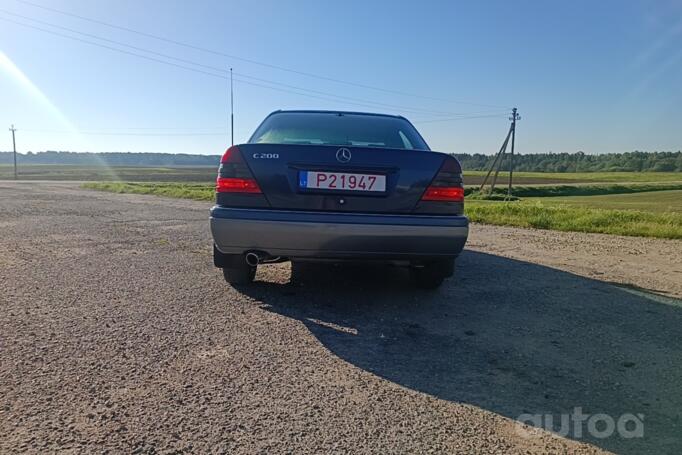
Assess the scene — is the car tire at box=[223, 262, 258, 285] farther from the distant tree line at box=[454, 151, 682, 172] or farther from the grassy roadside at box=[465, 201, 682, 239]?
the distant tree line at box=[454, 151, 682, 172]

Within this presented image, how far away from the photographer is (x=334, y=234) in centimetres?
307

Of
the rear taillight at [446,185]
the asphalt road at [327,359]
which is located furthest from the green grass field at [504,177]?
the rear taillight at [446,185]

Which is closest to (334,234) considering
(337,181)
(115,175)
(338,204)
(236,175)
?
(338,204)

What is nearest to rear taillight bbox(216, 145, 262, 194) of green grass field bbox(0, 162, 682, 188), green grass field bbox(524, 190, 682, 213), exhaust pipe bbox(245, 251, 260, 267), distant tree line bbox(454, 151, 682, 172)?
exhaust pipe bbox(245, 251, 260, 267)

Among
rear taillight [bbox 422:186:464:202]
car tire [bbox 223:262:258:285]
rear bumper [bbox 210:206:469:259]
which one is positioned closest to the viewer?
rear bumper [bbox 210:206:469:259]

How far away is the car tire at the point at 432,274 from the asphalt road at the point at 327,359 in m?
0.14

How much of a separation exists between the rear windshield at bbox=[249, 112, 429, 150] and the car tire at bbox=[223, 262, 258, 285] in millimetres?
1091

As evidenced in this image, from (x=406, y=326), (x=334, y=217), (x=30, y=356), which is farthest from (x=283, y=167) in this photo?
(x=30, y=356)

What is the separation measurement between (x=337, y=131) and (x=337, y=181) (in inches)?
36.7

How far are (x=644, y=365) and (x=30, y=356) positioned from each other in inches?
132

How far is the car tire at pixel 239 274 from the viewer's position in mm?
3990

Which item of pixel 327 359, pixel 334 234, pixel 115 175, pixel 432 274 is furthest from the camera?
pixel 115 175

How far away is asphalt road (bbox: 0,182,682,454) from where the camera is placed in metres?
1.84

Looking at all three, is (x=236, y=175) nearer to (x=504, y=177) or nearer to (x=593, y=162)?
(x=504, y=177)
